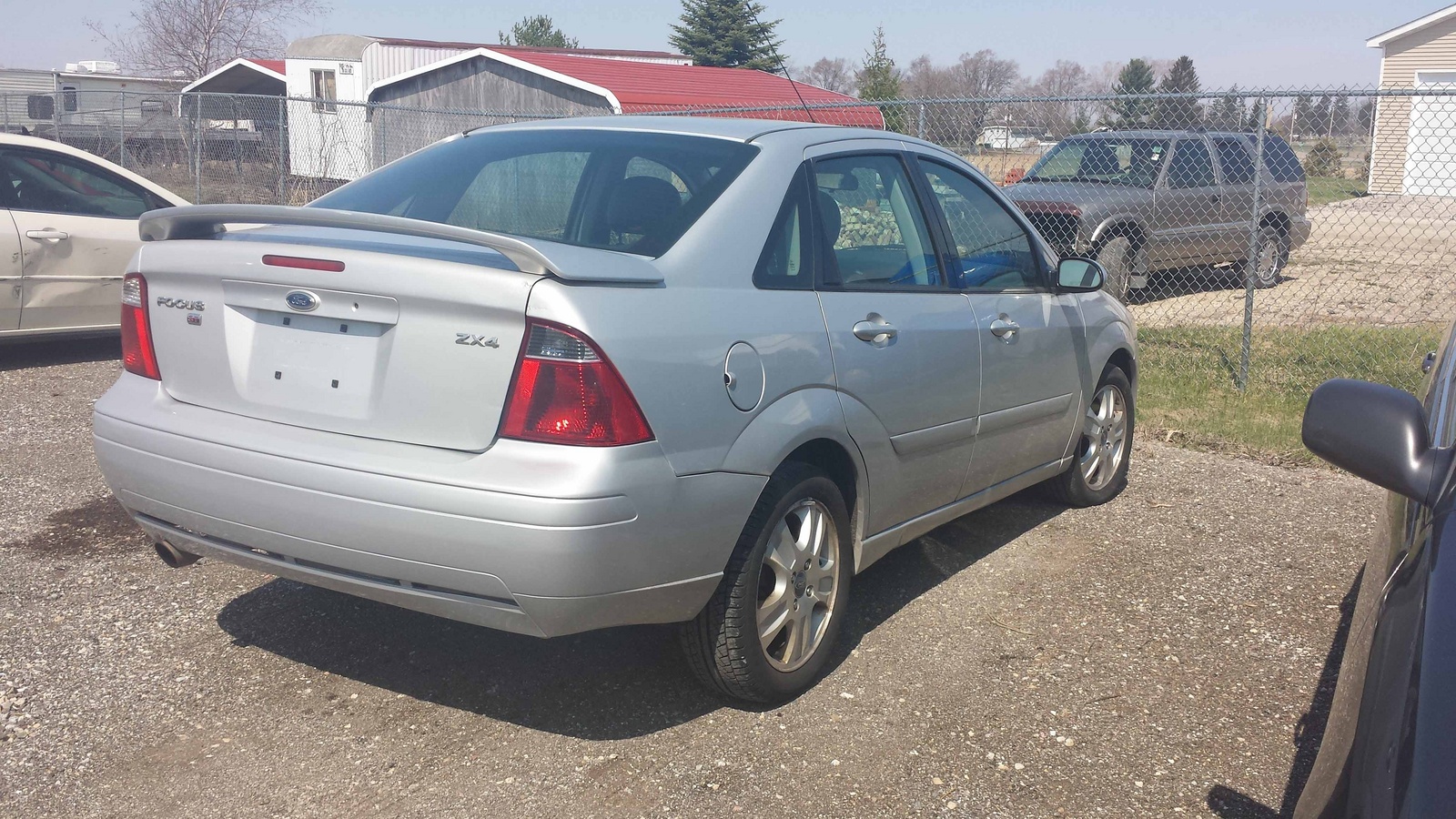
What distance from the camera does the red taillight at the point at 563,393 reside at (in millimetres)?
2865

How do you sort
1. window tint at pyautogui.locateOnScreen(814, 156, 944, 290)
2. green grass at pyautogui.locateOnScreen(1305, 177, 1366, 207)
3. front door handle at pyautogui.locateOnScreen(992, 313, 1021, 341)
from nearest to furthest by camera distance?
1. window tint at pyautogui.locateOnScreen(814, 156, 944, 290)
2. front door handle at pyautogui.locateOnScreen(992, 313, 1021, 341)
3. green grass at pyautogui.locateOnScreen(1305, 177, 1366, 207)

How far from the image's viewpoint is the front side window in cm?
1152

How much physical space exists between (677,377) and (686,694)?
119 cm

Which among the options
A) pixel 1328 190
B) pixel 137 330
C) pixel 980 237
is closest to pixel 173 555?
pixel 137 330

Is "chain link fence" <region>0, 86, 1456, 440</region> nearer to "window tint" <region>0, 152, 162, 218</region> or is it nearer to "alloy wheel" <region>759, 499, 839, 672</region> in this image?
"window tint" <region>0, 152, 162, 218</region>

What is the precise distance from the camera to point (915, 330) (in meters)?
4.01

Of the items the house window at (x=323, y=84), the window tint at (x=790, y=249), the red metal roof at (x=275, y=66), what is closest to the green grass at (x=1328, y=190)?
the window tint at (x=790, y=249)

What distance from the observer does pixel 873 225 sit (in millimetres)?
4117

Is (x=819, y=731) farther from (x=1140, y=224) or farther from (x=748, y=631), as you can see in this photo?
(x=1140, y=224)

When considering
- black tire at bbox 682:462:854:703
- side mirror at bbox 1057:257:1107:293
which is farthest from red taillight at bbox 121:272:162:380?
side mirror at bbox 1057:257:1107:293

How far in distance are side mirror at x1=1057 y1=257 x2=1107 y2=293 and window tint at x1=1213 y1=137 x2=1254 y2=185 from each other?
7.91m

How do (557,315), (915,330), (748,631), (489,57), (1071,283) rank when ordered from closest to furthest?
(557,315)
(748,631)
(915,330)
(1071,283)
(489,57)

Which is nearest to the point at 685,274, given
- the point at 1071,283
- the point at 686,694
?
the point at 686,694

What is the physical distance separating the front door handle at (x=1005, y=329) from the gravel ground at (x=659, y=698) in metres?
0.97
